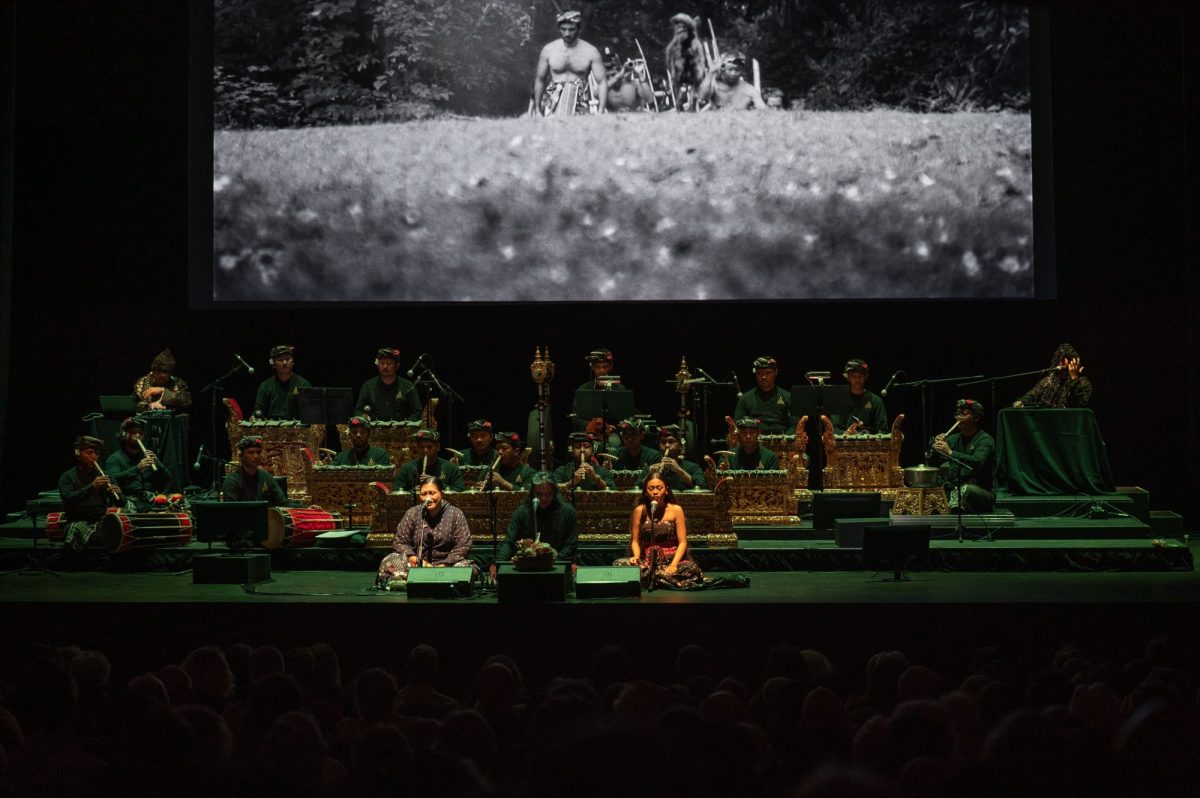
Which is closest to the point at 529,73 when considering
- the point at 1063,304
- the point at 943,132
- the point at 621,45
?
the point at 621,45

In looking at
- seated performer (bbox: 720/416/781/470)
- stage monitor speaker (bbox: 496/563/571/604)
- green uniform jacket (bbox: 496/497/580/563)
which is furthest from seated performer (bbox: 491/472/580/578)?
seated performer (bbox: 720/416/781/470)

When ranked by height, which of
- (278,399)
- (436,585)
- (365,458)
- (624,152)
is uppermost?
(624,152)

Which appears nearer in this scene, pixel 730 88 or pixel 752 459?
pixel 752 459

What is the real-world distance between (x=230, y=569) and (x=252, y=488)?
1576 millimetres

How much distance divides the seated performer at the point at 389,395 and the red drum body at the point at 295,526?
1.73 m

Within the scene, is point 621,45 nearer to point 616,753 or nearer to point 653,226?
point 653,226

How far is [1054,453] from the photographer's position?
42.1ft

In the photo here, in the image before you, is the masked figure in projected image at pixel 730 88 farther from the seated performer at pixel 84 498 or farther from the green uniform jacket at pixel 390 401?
the seated performer at pixel 84 498

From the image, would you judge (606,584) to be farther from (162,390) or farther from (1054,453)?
(162,390)

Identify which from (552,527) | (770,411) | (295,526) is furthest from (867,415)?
(295,526)

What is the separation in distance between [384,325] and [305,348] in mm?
894

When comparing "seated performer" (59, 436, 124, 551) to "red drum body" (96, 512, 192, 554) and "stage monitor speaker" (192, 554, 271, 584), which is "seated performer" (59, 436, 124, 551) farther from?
"stage monitor speaker" (192, 554, 271, 584)

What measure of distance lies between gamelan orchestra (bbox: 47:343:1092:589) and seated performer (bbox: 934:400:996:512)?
0.02m

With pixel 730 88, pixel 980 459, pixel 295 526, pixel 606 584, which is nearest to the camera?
pixel 606 584
